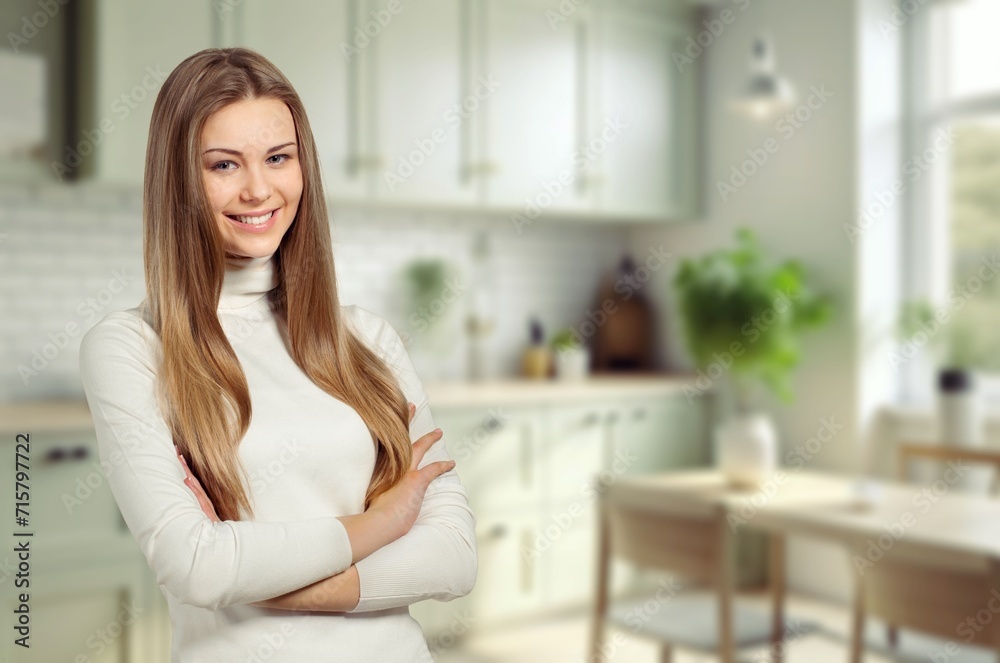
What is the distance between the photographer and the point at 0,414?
2.78 meters

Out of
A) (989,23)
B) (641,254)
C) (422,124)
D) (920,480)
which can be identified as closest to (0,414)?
(422,124)

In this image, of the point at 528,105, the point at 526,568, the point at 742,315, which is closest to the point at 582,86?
the point at 528,105

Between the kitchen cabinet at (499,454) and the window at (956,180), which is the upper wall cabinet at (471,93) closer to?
the kitchen cabinet at (499,454)

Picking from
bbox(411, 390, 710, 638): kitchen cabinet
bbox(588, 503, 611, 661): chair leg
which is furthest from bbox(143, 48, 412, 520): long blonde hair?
bbox(411, 390, 710, 638): kitchen cabinet

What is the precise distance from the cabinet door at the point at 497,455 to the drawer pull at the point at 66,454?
121 cm

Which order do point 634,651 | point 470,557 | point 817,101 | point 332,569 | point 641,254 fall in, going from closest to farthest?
1. point 332,569
2. point 470,557
3. point 634,651
4. point 817,101
5. point 641,254

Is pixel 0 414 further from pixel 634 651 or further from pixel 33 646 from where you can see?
pixel 634 651

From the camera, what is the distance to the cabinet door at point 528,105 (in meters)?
3.82

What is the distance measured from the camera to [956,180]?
3803mm

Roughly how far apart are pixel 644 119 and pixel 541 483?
5.95 ft

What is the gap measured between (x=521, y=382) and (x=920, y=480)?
169 cm

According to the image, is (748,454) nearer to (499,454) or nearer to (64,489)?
(499,454)

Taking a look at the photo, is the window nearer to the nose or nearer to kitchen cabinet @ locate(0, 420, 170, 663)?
kitchen cabinet @ locate(0, 420, 170, 663)

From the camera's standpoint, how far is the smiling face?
1.08 m
